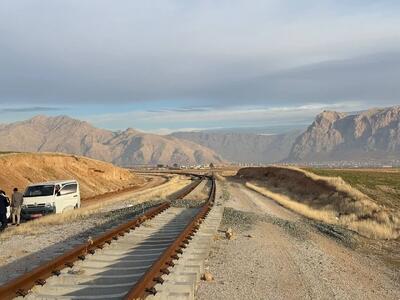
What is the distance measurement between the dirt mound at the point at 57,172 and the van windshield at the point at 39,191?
49.0 ft

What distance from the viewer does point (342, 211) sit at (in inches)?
1310

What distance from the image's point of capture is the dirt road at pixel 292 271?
9.27 metres

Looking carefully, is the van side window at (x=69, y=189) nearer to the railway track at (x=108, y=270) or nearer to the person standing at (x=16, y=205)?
the person standing at (x=16, y=205)

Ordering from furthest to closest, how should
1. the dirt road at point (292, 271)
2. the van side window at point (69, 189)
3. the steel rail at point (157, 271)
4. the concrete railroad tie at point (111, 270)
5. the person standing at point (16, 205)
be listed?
the van side window at point (69, 189) → the person standing at point (16, 205) → the dirt road at point (292, 271) → the concrete railroad tie at point (111, 270) → the steel rail at point (157, 271)

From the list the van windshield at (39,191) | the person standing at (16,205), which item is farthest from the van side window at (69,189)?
the person standing at (16,205)

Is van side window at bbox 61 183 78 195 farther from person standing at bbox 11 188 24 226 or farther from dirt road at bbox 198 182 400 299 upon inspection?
dirt road at bbox 198 182 400 299

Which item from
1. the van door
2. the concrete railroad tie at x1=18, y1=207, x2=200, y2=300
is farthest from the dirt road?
the van door

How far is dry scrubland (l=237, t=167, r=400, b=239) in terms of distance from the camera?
2375 cm

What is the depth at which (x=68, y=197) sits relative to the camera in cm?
2720

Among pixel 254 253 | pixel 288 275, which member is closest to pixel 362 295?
pixel 288 275

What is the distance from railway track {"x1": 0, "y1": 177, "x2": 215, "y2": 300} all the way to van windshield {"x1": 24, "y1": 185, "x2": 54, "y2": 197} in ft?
37.1

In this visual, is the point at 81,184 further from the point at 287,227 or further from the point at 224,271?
the point at 224,271

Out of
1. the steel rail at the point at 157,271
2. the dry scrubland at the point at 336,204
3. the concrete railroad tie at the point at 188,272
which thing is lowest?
the dry scrubland at the point at 336,204

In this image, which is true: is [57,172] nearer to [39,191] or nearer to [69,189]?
[69,189]
